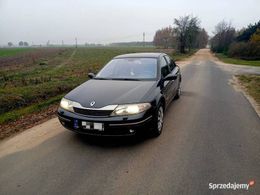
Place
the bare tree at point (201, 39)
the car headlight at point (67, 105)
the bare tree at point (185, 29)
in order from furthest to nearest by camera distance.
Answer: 1. the bare tree at point (201, 39)
2. the bare tree at point (185, 29)
3. the car headlight at point (67, 105)

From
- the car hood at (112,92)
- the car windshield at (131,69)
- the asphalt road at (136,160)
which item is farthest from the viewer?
the car windshield at (131,69)

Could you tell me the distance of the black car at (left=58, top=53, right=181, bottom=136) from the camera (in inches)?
140

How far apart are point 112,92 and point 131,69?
1.28 m

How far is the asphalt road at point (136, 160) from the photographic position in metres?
2.84

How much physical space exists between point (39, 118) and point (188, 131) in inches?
141

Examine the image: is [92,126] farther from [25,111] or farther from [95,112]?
[25,111]

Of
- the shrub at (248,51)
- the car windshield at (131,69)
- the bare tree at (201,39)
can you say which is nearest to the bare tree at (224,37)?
the bare tree at (201,39)

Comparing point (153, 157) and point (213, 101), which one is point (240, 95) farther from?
point (153, 157)

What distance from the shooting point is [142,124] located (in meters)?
3.65

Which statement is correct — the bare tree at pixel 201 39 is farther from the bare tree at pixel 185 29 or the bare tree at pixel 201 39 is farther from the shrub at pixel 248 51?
the shrub at pixel 248 51

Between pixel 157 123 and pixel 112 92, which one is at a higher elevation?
pixel 112 92

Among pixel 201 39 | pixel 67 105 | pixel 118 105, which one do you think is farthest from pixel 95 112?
pixel 201 39

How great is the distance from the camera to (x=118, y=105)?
3.59 m

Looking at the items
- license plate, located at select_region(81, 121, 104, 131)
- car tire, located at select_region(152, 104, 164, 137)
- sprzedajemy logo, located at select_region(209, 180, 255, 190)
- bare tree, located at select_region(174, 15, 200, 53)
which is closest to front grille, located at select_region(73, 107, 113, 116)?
license plate, located at select_region(81, 121, 104, 131)
